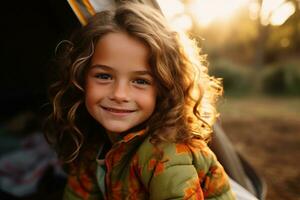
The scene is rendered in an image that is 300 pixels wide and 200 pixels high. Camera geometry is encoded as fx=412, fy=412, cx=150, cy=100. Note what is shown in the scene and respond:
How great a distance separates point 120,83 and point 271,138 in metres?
4.03

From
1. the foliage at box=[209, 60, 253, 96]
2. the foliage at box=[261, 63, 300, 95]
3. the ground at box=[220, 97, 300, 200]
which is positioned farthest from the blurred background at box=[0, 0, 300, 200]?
the foliage at box=[209, 60, 253, 96]

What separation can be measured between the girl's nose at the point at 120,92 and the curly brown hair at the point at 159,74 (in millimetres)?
131

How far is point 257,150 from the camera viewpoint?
4.63 metres

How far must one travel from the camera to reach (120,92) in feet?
5.05

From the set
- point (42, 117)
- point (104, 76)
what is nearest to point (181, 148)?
point (104, 76)

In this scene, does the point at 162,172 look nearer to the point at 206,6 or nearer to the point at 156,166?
the point at 156,166

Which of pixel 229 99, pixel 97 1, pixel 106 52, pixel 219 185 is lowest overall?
pixel 229 99

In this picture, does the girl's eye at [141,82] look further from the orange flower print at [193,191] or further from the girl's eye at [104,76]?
the orange flower print at [193,191]

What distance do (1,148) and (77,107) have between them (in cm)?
191

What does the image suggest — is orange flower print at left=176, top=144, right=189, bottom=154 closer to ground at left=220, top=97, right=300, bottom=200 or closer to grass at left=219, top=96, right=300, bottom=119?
ground at left=220, top=97, right=300, bottom=200

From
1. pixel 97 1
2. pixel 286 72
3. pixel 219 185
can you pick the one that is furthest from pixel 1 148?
pixel 286 72

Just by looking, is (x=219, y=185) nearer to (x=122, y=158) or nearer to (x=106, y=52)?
(x=122, y=158)

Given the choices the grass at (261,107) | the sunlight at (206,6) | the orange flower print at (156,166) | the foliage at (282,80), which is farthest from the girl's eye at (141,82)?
the foliage at (282,80)

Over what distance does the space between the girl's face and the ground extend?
137 centimetres
